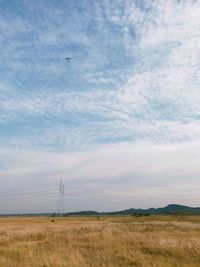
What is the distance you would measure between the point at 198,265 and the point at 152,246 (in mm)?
5087

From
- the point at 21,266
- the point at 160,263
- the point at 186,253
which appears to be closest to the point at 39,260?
the point at 21,266

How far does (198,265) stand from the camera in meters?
13.4

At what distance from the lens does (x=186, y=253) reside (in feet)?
51.5

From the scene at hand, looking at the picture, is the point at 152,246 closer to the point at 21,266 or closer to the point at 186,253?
the point at 186,253

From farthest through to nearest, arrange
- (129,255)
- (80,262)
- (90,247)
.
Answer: (90,247) → (129,255) → (80,262)

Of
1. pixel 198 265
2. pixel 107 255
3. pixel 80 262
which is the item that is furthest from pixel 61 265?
pixel 198 265

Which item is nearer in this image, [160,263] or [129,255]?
[160,263]

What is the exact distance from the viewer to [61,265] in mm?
13836

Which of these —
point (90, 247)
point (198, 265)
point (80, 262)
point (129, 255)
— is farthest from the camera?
point (90, 247)

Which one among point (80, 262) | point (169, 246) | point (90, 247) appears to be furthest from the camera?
point (90, 247)

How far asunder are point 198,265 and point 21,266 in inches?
220

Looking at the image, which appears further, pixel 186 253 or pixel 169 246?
pixel 169 246

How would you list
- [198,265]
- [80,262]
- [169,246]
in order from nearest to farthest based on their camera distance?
1. [198,265]
2. [80,262]
3. [169,246]

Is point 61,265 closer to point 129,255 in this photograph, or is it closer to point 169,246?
point 129,255
